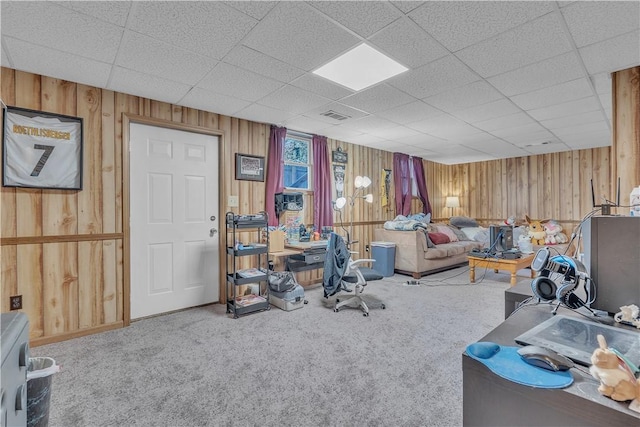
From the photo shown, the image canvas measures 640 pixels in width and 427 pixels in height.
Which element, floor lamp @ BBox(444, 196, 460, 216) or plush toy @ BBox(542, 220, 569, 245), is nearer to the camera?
plush toy @ BBox(542, 220, 569, 245)

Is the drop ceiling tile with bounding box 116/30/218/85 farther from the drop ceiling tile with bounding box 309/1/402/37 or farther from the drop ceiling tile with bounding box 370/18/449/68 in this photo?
the drop ceiling tile with bounding box 370/18/449/68

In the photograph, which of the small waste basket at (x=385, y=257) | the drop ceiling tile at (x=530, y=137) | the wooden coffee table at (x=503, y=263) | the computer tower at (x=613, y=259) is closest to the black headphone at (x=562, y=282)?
the computer tower at (x=613, y=259)

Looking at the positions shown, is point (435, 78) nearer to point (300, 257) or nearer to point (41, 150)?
point (300, 257)

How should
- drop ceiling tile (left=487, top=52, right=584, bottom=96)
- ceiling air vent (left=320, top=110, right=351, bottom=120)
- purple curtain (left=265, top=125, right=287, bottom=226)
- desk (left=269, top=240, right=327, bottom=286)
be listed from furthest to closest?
purple curtain (left=265, top=125, right=287, bottom=226) → desk (left=269, top=240, right=327, bottom=286) → ceiling air vent (left=320, top=110, right=351, bottom=120) → drop ceiling tile (left=487, top=52, right=584, bottom=96)

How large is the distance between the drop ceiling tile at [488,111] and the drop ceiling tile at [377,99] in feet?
2.99

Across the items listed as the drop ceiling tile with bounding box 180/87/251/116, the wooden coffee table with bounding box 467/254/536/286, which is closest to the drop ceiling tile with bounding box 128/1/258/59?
the drop ceiling tile with bounding box 180/87/251/116

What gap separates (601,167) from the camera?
19.6 ft

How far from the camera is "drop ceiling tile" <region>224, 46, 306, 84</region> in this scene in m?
2.32

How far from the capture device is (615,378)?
645 millimetres

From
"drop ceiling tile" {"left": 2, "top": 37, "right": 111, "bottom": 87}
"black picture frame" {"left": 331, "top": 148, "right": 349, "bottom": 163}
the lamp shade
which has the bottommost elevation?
the lamp shade

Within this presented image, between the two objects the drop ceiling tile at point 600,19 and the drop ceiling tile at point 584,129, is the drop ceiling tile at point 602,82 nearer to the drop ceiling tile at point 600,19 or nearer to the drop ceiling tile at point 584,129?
the drop ceiling tile at point 600,19

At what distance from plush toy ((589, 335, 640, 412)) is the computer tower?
581mm

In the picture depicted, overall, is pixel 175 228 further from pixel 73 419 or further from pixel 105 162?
pixel 73 419

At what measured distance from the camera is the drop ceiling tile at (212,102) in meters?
3.10
